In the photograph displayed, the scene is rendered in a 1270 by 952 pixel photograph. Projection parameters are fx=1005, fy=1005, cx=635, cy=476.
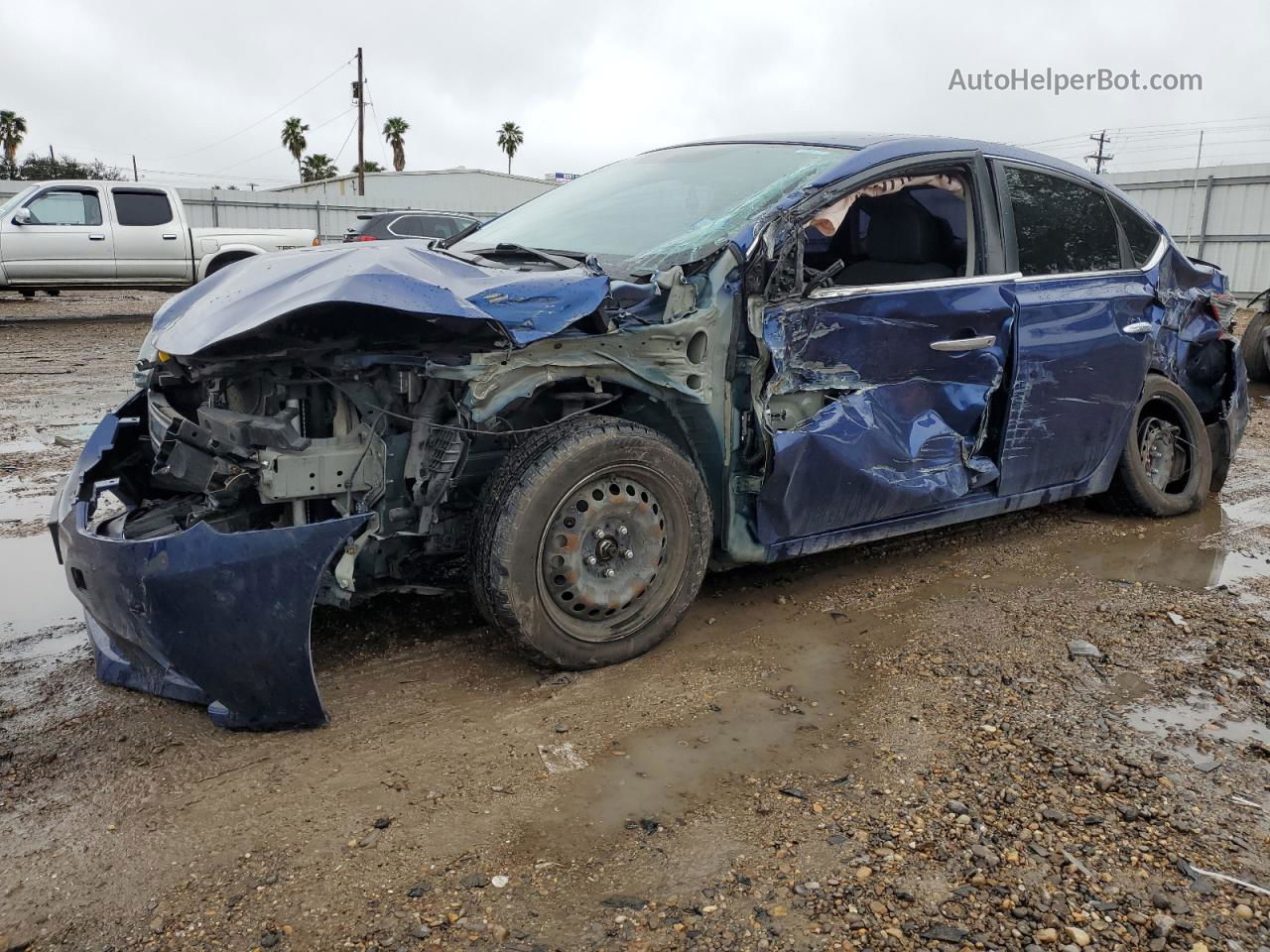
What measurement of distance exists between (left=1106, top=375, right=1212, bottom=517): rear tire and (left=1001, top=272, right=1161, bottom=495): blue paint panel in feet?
1.08

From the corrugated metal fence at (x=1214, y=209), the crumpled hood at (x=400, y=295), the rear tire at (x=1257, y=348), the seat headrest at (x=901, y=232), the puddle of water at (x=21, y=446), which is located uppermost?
the corrugated metal fence at (x=1214, y=209)

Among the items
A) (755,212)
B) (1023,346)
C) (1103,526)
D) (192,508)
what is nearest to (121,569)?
(192,508)

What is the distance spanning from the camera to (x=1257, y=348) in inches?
393

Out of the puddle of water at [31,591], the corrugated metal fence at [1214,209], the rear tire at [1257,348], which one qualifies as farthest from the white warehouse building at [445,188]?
the puddle of water at [31,591]

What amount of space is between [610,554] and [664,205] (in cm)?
146

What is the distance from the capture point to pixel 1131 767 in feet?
9.04

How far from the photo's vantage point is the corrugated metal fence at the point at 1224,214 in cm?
1967

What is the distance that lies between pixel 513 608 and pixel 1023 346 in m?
2.40

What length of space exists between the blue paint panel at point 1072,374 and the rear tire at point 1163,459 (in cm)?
33

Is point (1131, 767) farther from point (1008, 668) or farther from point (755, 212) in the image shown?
point (755, 212)

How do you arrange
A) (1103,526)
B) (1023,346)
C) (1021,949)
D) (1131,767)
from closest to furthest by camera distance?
(1021,949)
(1131,767)
(1023,346)
(1103,526)

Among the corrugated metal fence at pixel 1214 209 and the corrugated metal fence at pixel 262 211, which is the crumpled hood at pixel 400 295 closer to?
the corrugated metal fence at pixel 1214 209

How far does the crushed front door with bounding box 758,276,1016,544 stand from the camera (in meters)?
3.48

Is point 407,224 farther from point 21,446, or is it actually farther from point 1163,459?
point 1163,459
